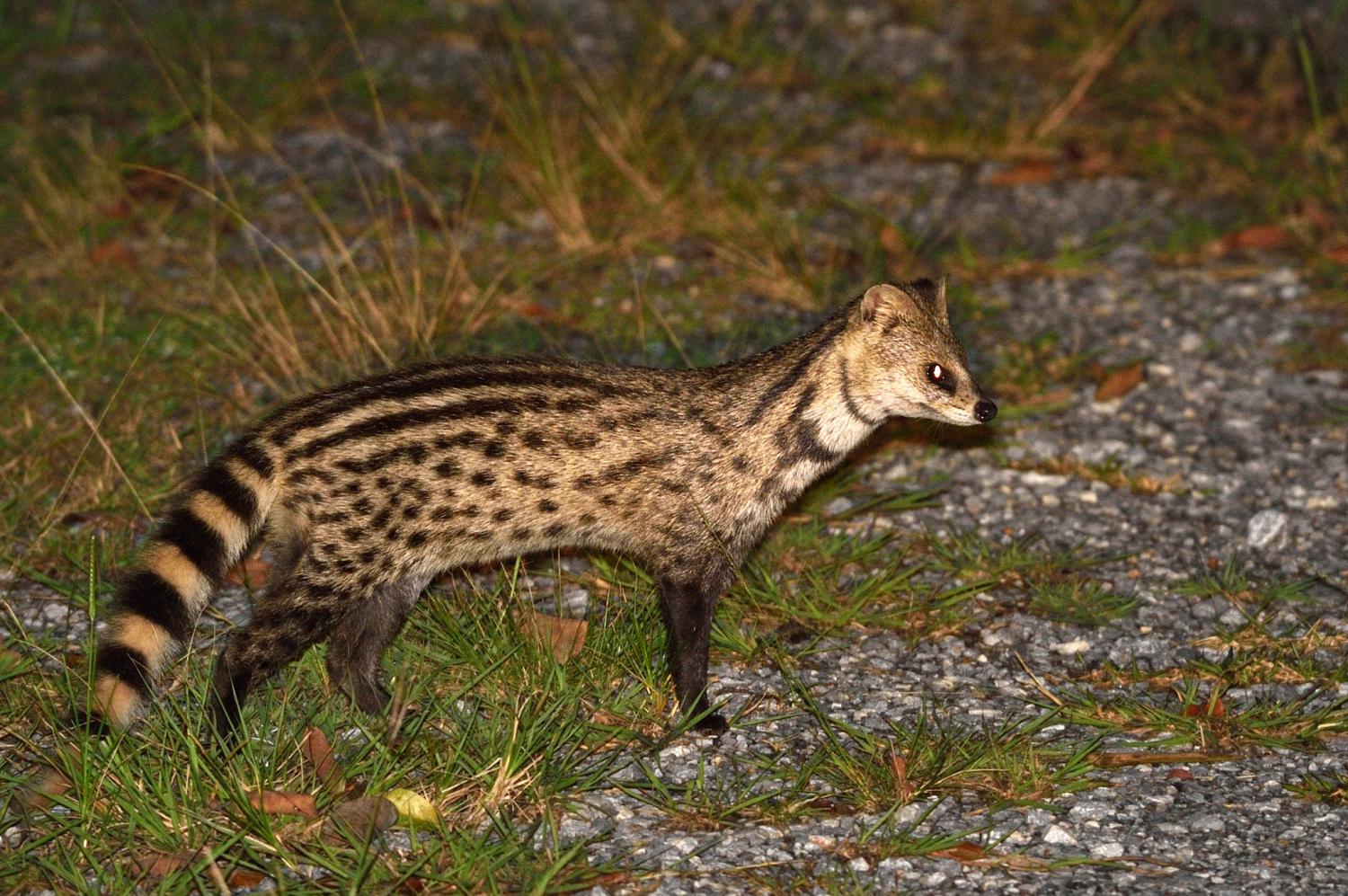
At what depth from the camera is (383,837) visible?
4414mm

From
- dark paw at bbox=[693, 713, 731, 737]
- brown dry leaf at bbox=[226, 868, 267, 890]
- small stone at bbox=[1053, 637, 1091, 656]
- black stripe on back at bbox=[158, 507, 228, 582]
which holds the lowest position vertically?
small stone at bbox=[1053, 637, 1091, 656]

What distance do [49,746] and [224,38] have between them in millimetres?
6678

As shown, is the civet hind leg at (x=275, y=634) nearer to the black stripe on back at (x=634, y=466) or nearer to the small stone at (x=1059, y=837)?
the black stripe on back at (x=634, y=466)

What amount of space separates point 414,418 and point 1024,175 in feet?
16.7

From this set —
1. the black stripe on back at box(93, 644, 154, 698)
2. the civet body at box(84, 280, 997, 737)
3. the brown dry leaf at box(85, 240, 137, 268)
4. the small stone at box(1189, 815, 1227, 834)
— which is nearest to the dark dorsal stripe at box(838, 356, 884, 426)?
the civet body at box(84, 280, 997, 737)

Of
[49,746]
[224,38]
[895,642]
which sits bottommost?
[895,642]

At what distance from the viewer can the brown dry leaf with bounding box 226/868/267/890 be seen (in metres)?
4.32

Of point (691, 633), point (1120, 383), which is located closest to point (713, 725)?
point (691, 633)

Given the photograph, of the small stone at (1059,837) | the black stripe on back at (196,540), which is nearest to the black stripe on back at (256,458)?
the black stripe on back at (196,540)

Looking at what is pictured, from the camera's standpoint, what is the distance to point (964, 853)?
14.6 feet

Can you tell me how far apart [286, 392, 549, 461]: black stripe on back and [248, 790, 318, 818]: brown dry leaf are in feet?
3.54

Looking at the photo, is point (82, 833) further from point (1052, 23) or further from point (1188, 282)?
point (1052, 23)

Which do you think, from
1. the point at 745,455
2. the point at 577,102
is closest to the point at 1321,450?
the point at 745,455

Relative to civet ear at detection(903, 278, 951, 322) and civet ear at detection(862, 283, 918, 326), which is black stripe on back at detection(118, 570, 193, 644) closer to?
civet ear at detection(862, 283, 918, 326)
